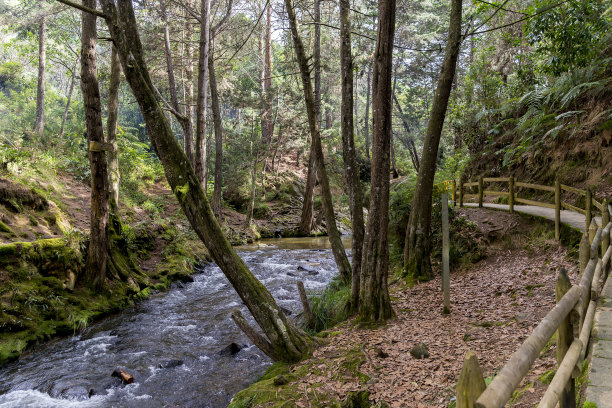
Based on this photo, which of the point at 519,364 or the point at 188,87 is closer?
the point at 519,364

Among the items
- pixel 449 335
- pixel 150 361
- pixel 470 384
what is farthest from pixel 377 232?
pixel 470 384

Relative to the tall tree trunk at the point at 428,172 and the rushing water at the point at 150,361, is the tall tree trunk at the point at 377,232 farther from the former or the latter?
the tall tree trunk at the point at 428,172

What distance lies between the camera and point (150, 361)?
6.66 meters

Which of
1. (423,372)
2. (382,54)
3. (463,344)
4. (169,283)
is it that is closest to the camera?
(423,372)

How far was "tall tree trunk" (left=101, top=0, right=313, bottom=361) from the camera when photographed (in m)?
5.10

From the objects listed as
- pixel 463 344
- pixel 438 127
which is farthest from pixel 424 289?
pixel 438 127

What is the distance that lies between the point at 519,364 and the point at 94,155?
9003 millimetres

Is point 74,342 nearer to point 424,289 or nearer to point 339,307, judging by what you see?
point 339,307

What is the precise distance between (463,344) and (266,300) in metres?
2.81

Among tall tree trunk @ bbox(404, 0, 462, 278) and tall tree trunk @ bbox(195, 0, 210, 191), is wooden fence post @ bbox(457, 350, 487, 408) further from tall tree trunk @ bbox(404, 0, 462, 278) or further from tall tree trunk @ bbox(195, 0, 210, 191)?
tall tree trunk @ bbox(195, 0, 210, 191)

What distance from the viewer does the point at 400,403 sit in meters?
4.15

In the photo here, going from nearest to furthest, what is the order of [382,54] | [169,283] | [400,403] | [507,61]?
[400,403] → [382,54] → [169,283] → [507,61]

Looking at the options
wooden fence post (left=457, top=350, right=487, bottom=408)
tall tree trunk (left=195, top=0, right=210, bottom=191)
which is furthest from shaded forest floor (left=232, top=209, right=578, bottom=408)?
tall tree trunk (left=195, top=0, right=210, bottom=191)

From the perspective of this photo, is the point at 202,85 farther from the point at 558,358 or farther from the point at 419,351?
the point at 558,358
